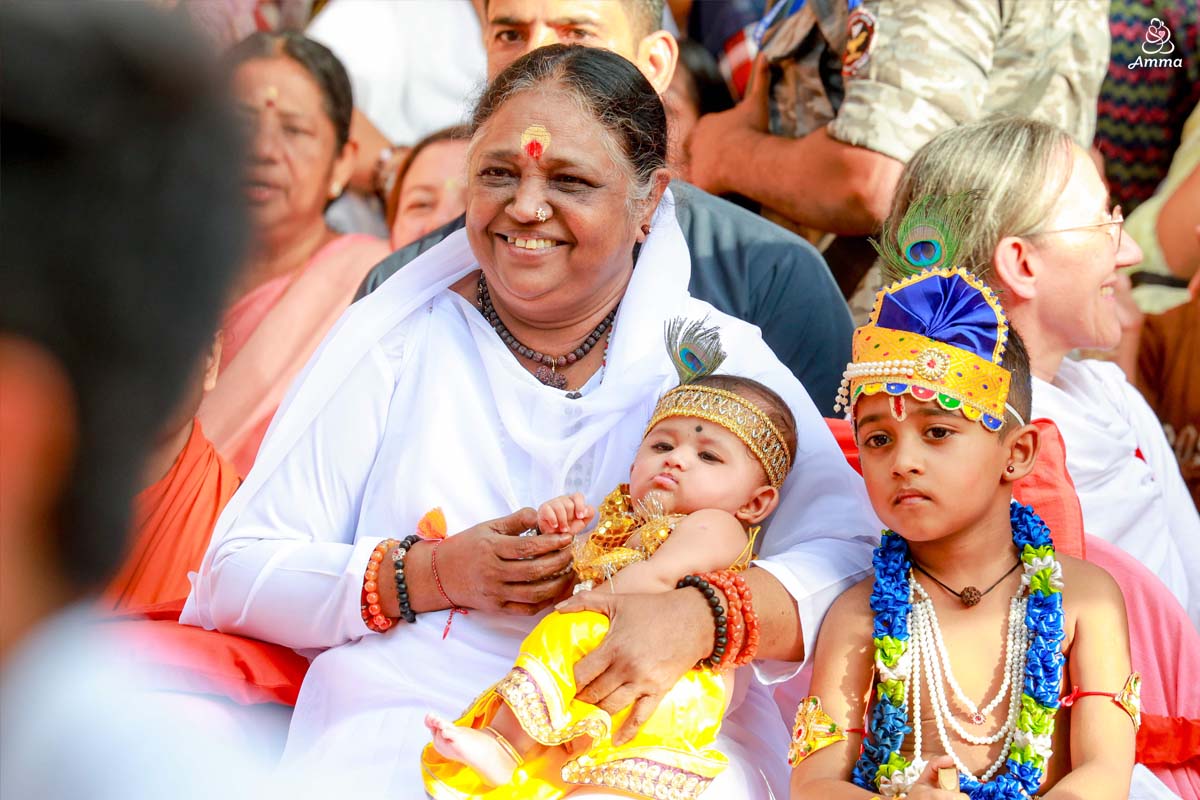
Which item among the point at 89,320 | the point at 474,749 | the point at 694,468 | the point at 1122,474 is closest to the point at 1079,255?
the point at 1122,474

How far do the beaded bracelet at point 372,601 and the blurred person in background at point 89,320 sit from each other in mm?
1716

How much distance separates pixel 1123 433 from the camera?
10.8ft

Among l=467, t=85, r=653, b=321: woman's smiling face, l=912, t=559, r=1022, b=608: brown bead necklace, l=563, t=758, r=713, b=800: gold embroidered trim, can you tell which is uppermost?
l=467, t=85, r=653, b=321: woman's smiling face

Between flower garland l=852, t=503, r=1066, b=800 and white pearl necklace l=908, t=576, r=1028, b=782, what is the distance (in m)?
0.02

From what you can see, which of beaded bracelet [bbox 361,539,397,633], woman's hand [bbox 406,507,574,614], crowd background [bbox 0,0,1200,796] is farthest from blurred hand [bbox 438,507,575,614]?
crowd background [bbox 0,0,1200,796]

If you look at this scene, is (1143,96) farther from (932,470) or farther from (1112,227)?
(932,470)

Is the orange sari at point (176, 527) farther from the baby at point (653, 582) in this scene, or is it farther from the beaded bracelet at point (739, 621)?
the beaded bracelet at point (739, 621)

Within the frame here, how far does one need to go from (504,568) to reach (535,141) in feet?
3.09

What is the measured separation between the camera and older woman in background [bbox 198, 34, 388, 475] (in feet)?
14.3

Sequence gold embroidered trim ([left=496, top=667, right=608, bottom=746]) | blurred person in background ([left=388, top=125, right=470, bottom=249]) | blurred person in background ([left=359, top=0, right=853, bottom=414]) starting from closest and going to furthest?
gold embroidered trim ([left=496, top=667, right=608, bottom=746])
blurred person in background ([left=359, top=0, right=853, bottom=414])
blurred person in background ([left=388, top=125, right=470, bottom=249])

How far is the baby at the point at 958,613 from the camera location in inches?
88.7

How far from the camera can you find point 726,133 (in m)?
4.43

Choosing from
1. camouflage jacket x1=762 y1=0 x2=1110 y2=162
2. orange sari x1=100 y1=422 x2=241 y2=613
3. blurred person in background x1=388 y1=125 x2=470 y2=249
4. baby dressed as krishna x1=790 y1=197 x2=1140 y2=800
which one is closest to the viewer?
baby dressed as krishna x1=790 y1=197 x2=1140 y2=800

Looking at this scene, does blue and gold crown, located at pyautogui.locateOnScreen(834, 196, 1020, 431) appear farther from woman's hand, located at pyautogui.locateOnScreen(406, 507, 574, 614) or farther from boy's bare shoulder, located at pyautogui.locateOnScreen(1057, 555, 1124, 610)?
woman's hand, located at pyautogui.locateOnScreen(406, 507, 574, 614)
